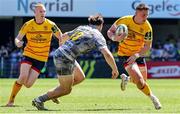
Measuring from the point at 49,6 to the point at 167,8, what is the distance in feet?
24.9

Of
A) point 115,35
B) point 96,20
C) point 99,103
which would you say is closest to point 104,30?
point 99,103

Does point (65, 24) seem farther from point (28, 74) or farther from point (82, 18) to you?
point (28, 74)

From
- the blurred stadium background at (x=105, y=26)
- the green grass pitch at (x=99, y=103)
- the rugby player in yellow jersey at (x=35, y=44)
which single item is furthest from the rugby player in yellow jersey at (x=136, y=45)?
the blurred stadium background at (x=105, y=26)

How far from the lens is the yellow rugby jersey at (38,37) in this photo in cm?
1730

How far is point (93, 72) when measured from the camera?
40469 millimetres

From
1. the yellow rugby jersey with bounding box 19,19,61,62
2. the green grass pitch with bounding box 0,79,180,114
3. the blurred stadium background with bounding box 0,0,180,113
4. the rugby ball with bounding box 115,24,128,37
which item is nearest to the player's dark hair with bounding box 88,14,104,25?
the rugby ball with bounding box 115,24,128,37

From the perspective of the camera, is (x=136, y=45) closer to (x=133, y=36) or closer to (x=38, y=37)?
(x=133, y=36)

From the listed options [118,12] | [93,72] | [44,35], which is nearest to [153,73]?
[93,72]

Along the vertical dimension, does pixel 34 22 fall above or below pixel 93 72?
above

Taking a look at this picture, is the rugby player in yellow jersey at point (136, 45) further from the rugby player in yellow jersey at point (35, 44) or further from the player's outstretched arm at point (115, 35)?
the rugby player in yellow jersey at point (35, 44)

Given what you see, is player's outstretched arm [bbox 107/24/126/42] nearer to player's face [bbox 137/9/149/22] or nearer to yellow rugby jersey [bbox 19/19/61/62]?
player's face [bbox 137/9/149/22]

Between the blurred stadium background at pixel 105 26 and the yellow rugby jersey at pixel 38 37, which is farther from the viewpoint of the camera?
the blurred stadium background at pixel 105 26

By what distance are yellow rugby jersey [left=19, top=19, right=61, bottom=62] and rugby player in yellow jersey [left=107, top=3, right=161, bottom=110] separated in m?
1.79

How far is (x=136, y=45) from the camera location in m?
16.9
